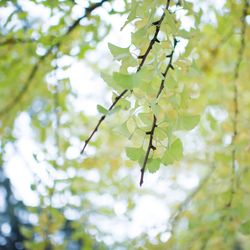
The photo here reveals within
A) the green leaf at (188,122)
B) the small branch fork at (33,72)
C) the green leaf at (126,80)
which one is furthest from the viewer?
the small branch fork at (33,72)

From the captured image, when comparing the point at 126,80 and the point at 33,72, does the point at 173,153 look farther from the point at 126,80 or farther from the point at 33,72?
the point at 33,72

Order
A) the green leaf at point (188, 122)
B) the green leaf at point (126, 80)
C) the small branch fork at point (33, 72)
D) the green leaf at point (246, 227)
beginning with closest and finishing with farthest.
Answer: the green leaf at point (126, 80) < the green leaf at point (188, 122) < the green leaf at point (246, 227) < the small branch fork at point (33, 72)

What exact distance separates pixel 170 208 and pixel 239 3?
1221 mm

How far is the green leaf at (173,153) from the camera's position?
1.76ft

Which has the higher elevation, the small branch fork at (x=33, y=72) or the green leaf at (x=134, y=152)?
the green leaf at (x=134, y=152)

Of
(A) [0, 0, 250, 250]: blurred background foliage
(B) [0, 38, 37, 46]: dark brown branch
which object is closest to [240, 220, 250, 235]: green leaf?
(A) [0, 0, 250, 250]: blurred background foliage

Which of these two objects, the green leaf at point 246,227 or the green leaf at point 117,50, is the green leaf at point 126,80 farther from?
the green leaf at point 246,227

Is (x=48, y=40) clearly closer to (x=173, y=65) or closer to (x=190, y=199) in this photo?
(x=173, y=65)

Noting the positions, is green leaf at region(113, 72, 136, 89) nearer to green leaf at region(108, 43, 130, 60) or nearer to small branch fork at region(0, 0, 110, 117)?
green leaf at region(108, 43, 130, 60)

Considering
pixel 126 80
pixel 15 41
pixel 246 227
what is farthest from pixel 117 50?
pixel 15 41

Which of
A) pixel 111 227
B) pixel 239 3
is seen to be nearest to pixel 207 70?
pixel 239 3

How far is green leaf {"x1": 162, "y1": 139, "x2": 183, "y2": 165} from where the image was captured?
54 centimetres

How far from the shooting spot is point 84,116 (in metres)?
1.37

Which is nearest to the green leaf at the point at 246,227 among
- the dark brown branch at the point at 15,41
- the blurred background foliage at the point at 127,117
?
the blurred background foliage at the point at 127,117
